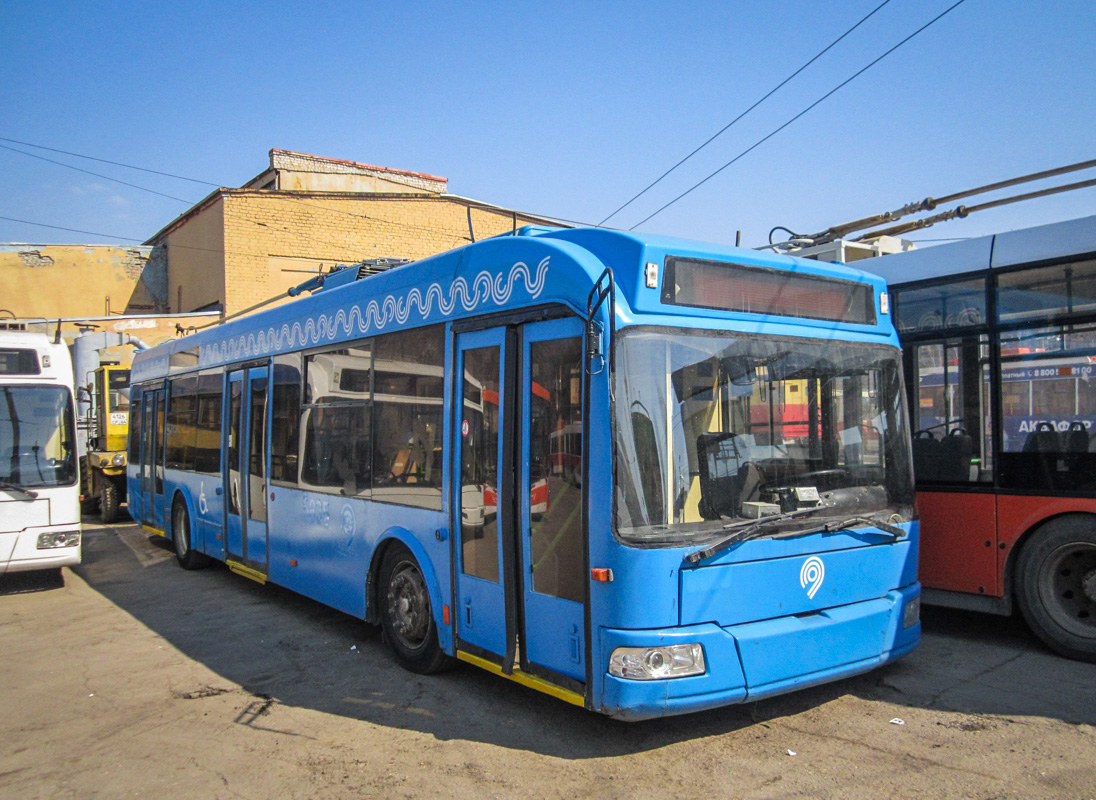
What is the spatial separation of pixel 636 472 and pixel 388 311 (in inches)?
120

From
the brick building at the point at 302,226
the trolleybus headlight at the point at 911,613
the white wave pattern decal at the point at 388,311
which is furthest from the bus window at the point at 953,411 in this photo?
the brick building at the point at 302,226

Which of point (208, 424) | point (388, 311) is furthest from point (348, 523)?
point (208, 424)

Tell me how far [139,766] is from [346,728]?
1.13m

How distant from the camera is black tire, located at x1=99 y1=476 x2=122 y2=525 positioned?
1822 cm

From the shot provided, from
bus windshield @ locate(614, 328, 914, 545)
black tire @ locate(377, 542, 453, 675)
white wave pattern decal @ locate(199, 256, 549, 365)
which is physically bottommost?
black tire @ locate(377, 542, 453, 675)

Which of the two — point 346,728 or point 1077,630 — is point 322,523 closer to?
point 346,728

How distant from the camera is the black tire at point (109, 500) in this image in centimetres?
1822

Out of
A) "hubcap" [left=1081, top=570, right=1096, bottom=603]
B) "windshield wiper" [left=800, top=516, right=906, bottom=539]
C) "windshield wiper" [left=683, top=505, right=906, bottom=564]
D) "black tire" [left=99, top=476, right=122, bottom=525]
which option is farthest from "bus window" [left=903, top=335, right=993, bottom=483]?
"black tire" [left=99, top=476, right=122, bottom=525]

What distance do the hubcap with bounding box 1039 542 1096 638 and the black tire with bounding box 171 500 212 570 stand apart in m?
9.52

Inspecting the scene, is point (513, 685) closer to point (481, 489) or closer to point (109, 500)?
point (481, 489)

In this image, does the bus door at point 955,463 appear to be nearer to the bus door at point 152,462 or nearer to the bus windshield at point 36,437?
the bus windshield at point 36,437

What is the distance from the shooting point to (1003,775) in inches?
160

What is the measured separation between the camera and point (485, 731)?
4.88 metres

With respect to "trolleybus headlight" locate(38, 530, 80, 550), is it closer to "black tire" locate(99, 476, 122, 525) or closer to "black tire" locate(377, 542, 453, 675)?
"black tire" locate(377, 542, 453, 675)
